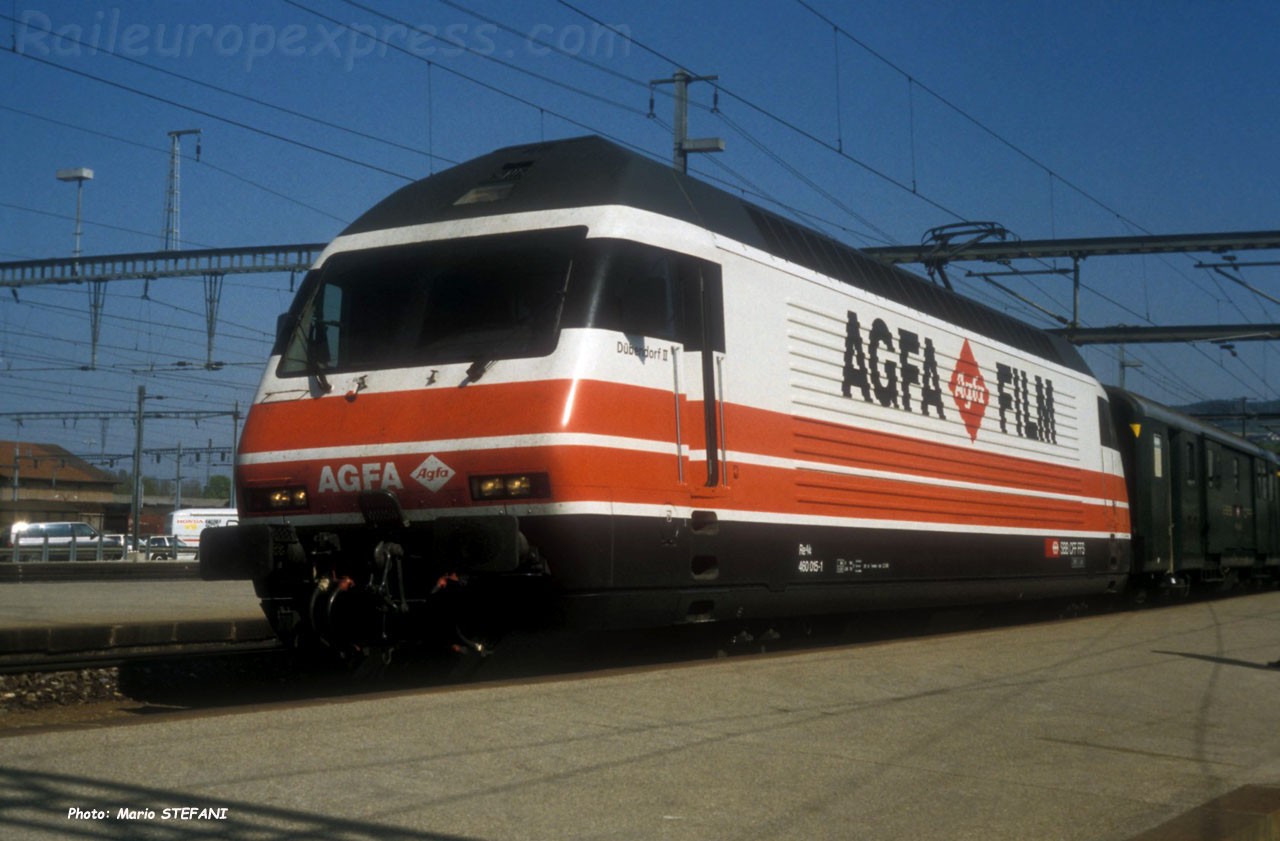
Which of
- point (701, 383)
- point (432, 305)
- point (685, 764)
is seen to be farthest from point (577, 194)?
point (685, 764)

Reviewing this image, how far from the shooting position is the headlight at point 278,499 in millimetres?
8945

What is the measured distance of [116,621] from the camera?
1242cm

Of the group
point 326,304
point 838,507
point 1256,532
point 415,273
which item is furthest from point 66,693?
point 1256,532

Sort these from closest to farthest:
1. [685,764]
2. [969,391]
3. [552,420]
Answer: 1. [685,764]
2. [552,420]
3. [969,391]

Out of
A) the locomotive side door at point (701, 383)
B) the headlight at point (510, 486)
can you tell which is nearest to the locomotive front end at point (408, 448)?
the headlight at point (510, 486)

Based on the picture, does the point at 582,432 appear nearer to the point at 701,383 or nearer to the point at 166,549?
the point at 701,383

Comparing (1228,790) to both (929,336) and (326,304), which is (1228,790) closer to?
(326,304)

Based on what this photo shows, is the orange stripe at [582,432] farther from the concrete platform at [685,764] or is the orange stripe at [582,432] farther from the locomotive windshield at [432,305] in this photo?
the concrete platform at [685,764]

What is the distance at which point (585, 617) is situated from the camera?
830 centimetres

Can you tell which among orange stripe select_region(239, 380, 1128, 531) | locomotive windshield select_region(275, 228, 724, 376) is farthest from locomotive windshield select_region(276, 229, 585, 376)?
orange stripe select_region(239, 380, 1128, 531)

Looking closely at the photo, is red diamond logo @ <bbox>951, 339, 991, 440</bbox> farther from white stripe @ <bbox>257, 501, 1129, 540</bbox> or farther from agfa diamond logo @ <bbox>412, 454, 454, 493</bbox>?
agfa diamond logo @ <bbox>412, 454, 454, 493</bbox>

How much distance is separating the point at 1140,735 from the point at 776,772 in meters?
2.69

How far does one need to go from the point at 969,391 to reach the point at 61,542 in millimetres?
45075

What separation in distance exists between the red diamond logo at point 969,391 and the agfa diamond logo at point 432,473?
681cm
